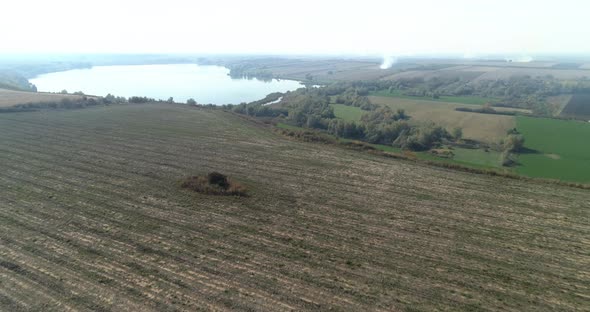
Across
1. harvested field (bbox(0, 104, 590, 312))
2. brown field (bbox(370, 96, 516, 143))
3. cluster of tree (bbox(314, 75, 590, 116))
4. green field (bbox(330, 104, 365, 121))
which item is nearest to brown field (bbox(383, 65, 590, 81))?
cluster of tree (bbox(314, 75, 590, 116))

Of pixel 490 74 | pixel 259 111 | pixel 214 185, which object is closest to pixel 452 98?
pixel 259 111

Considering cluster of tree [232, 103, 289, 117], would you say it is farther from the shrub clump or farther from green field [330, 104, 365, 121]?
the shrub clump

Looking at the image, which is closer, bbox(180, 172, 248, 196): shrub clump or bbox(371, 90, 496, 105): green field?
bbox(180, 172, 248, 196): shrub clump

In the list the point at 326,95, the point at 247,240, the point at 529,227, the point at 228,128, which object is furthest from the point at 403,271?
the point at 326,95

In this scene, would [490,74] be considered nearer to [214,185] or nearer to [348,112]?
[348,112]

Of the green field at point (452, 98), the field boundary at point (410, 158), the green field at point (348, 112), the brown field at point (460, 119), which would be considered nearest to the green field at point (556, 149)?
the field boundary at point (410, 158)
